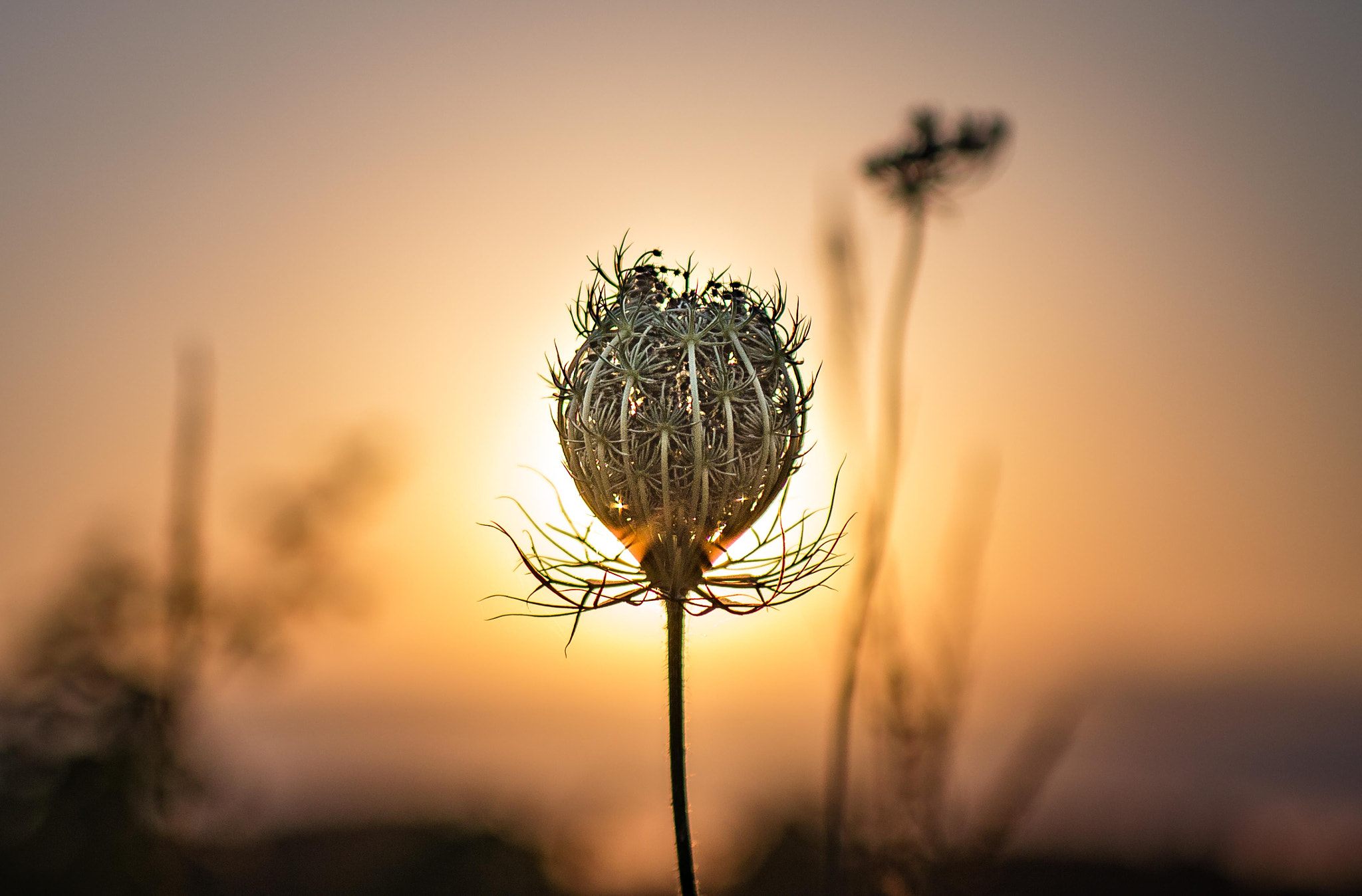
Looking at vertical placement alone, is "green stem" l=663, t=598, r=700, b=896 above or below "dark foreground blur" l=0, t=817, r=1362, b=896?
above

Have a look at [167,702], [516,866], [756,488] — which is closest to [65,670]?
[167,702]

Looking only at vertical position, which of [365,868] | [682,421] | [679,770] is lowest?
[365,868]

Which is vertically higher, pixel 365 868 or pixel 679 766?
pixel 679 766

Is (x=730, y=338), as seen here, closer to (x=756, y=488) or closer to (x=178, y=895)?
(x=756, y=488)

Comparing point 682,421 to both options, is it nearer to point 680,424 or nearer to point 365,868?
point 680,424

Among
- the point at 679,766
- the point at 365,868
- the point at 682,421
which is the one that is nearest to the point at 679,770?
the point at 679,766

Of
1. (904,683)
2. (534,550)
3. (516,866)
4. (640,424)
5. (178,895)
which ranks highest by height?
(640,424)
